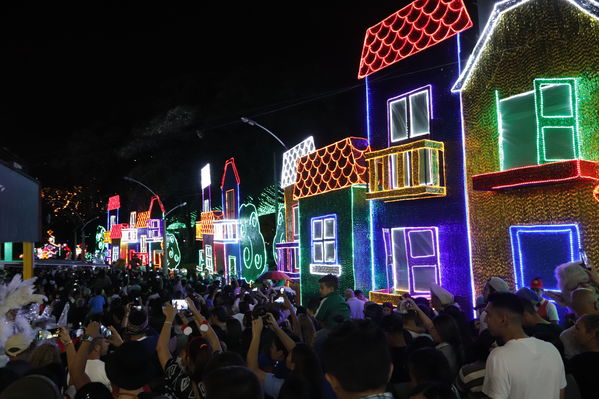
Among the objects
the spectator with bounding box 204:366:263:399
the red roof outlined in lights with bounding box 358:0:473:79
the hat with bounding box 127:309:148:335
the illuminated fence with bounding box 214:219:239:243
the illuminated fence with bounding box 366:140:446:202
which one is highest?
the red roof outlined in lights with bounding box 358:0:473:79

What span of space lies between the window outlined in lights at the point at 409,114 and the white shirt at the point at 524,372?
10373 mm

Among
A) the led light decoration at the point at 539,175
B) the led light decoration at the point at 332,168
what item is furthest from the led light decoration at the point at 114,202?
the led light decoration at the point at 539,175

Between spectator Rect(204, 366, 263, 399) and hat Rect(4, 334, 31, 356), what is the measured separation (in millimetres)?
3365

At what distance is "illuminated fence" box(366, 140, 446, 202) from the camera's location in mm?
12750

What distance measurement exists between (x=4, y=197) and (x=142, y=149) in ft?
155

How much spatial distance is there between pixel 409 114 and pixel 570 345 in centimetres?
1027

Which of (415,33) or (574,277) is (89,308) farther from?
(415,33)

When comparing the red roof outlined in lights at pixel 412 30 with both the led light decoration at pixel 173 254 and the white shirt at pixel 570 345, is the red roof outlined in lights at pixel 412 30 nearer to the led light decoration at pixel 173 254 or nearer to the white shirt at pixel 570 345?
the white shirt at pixel 570 345

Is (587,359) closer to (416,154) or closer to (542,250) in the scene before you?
(542,250)

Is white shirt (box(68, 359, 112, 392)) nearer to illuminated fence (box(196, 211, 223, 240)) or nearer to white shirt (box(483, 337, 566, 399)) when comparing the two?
white shirt (box(483, 337, 566, 399))

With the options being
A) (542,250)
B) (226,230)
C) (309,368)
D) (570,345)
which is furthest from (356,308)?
(226,230)

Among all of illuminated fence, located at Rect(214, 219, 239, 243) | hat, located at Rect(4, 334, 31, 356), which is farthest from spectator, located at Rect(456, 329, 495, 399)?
illuminated fence, located at Rect(214, 219, 239, 243)

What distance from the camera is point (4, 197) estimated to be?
6.19 metres

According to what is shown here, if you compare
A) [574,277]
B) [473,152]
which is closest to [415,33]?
[473,152]
